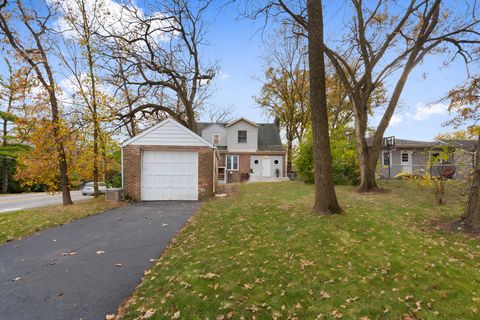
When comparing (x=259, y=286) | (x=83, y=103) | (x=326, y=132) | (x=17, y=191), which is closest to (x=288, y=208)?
(x=326, y=132)

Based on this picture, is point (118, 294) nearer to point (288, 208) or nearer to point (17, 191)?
point (288, 208)

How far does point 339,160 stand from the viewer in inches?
619

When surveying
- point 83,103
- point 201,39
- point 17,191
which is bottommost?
point 17,191

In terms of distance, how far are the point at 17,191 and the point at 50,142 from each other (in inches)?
949

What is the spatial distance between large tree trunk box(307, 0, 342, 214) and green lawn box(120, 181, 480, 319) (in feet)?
2.26

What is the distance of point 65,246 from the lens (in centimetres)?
547

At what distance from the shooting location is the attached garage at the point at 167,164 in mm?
11570

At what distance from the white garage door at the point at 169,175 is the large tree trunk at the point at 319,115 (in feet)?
21.5

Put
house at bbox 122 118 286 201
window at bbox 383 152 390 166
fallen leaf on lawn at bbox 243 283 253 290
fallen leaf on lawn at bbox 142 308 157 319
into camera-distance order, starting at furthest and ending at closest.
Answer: window at bbox 383 152 390 166
house at bbox 122 118 286 201
fallen leaf on lawn at bbox 243 283 253 290
fallen leaf on lawn at bbox 142 308 157 319

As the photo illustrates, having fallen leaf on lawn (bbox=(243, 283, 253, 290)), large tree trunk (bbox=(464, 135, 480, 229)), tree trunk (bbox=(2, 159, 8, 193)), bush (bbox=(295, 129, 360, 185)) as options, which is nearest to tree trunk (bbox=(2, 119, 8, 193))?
tree trunk (bbox=(2, 159, 8, 193))

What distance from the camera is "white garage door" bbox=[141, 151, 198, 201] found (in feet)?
38.4

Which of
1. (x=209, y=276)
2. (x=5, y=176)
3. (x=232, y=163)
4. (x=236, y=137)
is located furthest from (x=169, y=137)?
(x=5, y=176)

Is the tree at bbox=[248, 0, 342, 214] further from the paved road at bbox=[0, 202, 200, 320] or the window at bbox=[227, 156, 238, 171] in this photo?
the window at bbox=[227, 156, 238, 171]

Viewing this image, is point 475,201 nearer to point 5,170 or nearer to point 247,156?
point 247,156
